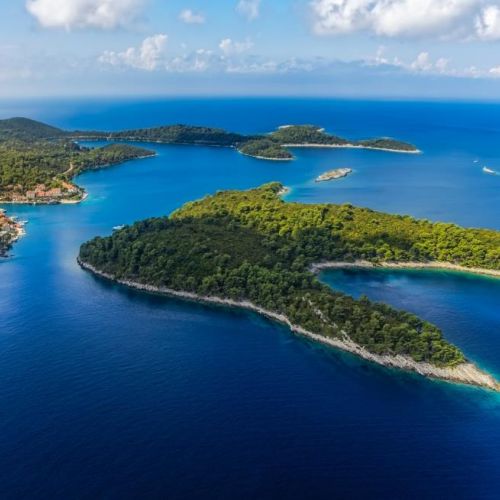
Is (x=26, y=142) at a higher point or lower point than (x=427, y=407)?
higher

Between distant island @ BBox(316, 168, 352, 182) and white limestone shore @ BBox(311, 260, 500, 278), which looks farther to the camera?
distant island @ BBox(316, 168, 352, 182)

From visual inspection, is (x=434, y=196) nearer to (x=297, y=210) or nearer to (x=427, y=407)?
(x=297, y=210)

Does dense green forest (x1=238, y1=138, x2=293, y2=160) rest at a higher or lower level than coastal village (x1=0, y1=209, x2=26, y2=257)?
higher

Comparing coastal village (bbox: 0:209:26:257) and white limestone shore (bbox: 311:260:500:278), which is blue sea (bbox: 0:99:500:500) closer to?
white limestone shore (bbox: 311:260:500:278)

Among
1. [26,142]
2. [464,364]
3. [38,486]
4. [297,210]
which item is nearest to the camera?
[38,486]

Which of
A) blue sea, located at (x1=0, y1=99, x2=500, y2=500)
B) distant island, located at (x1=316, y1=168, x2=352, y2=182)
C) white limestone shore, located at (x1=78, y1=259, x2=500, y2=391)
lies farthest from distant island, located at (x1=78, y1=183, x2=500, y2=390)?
distant island, located at (x1=316, y1=168, x2=352, y2=182)

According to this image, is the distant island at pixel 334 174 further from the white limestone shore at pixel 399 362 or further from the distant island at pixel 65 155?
the white limestone shore at pixel 399 362

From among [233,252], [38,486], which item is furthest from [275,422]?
[233,252]
